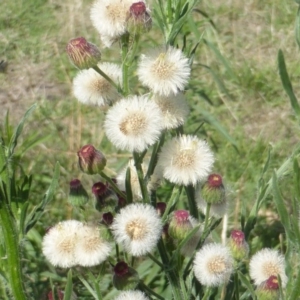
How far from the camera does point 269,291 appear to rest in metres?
1.04

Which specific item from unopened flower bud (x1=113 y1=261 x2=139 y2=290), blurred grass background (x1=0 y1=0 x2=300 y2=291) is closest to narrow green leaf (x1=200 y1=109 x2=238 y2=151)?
blurred grass background (x1=0 y1=0 x2=300 y2=291)

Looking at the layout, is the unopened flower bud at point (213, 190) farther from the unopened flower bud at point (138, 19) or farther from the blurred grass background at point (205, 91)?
the blurred grass background at point (205, 91)

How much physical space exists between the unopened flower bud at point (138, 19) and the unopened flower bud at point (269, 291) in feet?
1.36

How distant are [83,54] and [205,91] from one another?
1769 mm

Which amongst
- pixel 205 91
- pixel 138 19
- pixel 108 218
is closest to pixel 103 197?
pixel 108 218

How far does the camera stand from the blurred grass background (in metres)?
2.37

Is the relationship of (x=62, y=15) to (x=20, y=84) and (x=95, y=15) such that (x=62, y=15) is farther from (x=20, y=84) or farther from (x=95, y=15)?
(x=95, y=15)

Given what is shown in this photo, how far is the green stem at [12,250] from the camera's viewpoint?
110cm

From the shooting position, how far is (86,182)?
2.32 metres

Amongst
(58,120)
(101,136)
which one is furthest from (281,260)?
→ (58,120)

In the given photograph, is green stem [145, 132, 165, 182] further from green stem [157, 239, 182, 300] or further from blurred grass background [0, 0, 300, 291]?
blurred grass background [0, 0, 300, 291]

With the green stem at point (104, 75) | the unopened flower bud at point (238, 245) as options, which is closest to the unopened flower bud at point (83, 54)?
the green stem at point (104, 75)

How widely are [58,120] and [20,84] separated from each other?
0.33 metres

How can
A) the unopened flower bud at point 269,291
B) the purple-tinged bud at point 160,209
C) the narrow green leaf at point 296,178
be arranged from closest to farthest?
the narrow green leaf at point 296,178 < the unopened flower bud at point 269,291 < the purple-tinged bud at point 160,209
